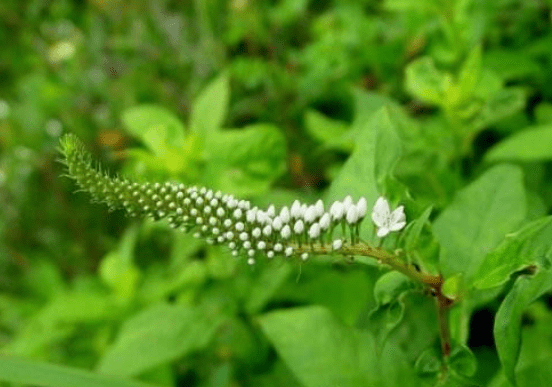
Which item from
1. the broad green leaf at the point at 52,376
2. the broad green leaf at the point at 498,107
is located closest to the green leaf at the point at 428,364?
the broad green leaf at the point at 52,376

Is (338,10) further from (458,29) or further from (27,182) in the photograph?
(27,182)

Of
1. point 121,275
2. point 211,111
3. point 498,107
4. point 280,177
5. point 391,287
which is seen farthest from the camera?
point 280,177

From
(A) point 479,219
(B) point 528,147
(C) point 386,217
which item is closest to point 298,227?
(C) point 386,217

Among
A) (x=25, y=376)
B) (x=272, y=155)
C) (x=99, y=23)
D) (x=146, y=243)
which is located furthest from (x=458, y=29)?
(x=99, y=23)

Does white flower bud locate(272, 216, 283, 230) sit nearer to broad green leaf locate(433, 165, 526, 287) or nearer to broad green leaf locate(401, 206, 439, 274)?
broad green leaf locate(401, 206, 439, 274)

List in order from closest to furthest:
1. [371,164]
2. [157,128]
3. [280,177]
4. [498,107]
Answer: [371,164] → [498,107] → [157,128] → [280,177]

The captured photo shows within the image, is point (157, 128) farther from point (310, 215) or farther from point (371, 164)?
point (310, 215)

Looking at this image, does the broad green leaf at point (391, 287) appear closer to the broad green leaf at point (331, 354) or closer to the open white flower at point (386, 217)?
the open white flower at point (386, 217)
